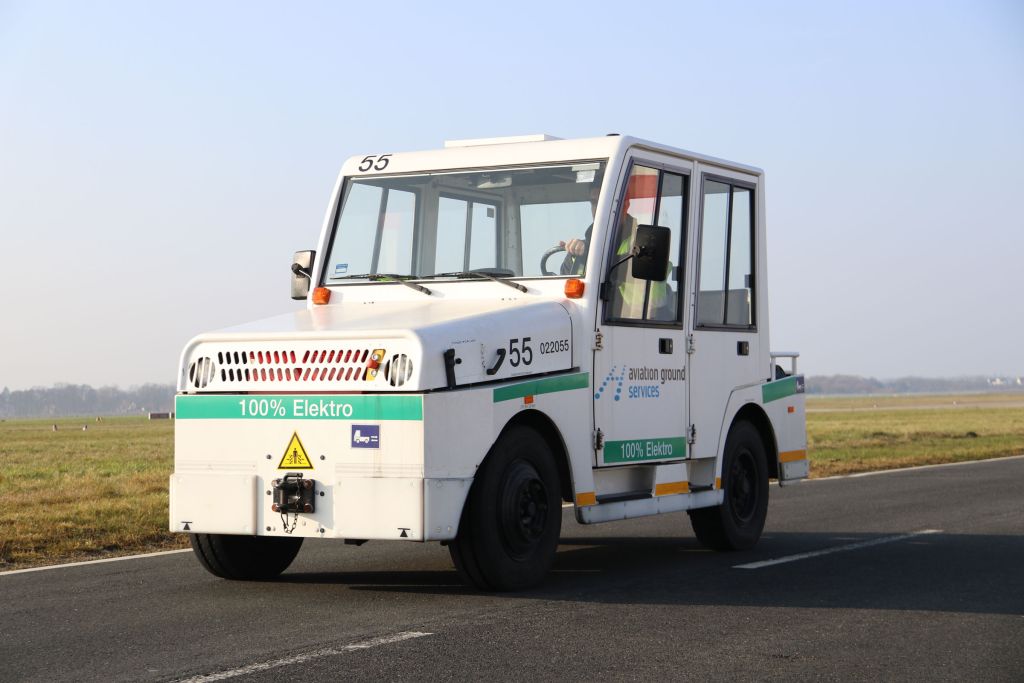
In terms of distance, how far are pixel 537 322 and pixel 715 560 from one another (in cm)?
287

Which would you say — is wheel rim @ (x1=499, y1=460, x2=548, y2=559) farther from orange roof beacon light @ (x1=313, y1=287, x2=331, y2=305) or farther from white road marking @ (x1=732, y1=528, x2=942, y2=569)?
orange roof beacon light @ (x1=313, y1=287, x2=331, y2=305)

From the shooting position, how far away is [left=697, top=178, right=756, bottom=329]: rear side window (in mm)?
10609

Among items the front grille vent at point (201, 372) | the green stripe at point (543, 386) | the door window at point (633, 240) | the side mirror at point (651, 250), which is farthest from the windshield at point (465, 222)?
the front grille vent at point (201, 372)

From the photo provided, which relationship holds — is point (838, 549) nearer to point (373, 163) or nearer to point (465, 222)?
point (465, 222)

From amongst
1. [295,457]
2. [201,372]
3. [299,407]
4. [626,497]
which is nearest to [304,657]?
[295,457]

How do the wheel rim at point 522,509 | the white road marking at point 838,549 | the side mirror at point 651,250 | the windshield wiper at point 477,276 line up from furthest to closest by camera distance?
the white road marking at point 838,549 < the windshield wiper at point 477,276 < the side mirror at point 651,250 < the wheel rim at point 522,509

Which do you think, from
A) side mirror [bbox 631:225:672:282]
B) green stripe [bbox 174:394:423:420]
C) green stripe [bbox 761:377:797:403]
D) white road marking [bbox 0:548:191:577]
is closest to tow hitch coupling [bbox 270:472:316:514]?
green stripe [bbox 174:394:423:420]

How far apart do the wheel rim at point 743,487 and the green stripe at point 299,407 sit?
4.10 meters

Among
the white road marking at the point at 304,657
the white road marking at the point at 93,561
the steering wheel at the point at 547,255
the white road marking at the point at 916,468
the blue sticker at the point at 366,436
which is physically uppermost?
the steering wheel at the point at 547,255

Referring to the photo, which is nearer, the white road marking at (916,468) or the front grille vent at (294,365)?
the front grille vent at (294,365)

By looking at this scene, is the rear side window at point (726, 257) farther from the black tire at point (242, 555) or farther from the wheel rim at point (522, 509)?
the black tire at point (242, 555)

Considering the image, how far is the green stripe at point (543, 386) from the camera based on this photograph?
806 cm

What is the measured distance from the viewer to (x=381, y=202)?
1001 cm

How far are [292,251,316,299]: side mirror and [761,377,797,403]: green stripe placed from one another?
12.9 feet
